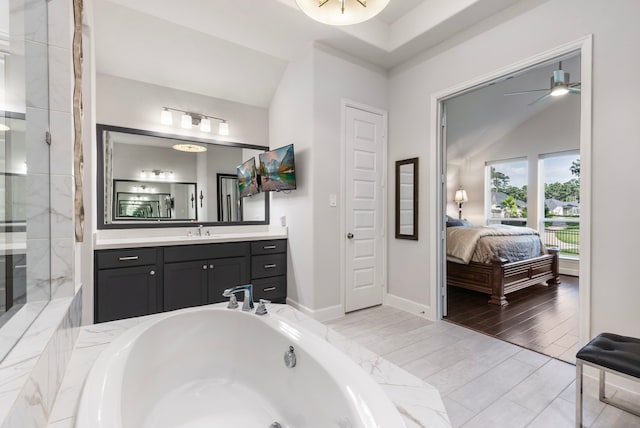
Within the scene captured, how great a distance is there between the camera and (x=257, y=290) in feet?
10.6

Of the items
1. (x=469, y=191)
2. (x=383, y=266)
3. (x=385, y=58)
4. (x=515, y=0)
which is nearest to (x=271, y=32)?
(x=385, y=58)

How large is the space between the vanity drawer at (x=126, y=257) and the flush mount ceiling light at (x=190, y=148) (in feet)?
4.04

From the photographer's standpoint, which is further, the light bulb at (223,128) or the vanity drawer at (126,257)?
the light bulb at (223,128)

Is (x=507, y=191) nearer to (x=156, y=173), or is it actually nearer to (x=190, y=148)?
(x=190, y=148)

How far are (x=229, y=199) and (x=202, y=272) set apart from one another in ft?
3.35

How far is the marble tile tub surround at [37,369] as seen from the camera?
26.1 inches

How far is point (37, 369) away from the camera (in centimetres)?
79

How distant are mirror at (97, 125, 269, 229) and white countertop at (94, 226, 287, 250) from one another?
75 mm

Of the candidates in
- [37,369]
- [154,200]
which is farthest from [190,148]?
[37,369]

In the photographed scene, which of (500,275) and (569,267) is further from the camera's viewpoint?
(569,267)

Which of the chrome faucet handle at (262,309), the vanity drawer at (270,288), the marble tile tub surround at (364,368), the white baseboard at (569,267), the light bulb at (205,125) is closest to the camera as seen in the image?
the marble tile tub surround at (364,368)

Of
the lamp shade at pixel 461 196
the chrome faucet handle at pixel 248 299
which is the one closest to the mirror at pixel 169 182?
the chrome faucet handle at pixel 248 299

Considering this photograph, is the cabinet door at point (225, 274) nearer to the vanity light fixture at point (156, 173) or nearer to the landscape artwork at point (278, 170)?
the landscape artwork at point (278, 170)

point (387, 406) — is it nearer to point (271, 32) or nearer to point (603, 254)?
point (603, 254)
